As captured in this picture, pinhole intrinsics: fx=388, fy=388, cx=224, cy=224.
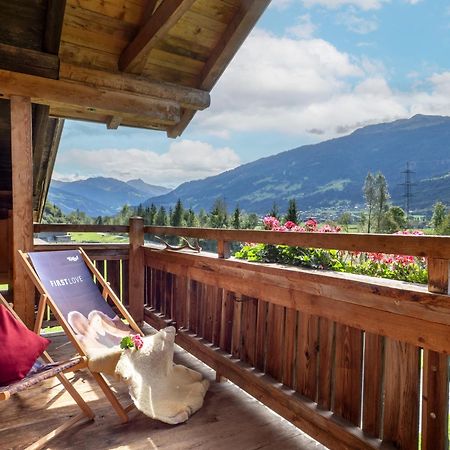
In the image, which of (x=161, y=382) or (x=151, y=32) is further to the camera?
(x=151, y=32)

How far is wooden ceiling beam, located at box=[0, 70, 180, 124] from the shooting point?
319 cm

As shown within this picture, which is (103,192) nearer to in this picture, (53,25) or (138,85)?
(138,85)

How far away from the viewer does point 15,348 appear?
76.7 inches

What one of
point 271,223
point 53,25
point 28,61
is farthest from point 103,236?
point 271,223

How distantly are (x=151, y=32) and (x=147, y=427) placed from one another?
2856 millimetres

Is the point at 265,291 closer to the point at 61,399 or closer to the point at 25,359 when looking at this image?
the point at 25,359

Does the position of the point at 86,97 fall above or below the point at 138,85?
below

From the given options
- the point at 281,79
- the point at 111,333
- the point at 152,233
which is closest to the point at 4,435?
the point at 111,333

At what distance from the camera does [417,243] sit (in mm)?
1519

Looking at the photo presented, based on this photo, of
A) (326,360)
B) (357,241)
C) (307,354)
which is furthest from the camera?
(307,354)

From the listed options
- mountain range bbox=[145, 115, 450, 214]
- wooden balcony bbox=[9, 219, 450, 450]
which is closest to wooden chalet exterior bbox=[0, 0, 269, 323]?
wooden balcony bbox=[9, 219, 450, 450]

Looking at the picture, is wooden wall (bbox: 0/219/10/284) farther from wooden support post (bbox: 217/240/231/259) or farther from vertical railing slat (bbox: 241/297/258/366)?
vertical railing slat (bbox: 241/297/258/366)

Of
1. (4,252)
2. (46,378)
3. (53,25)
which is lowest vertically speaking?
(46,378)

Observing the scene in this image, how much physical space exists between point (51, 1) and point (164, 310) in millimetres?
2830
